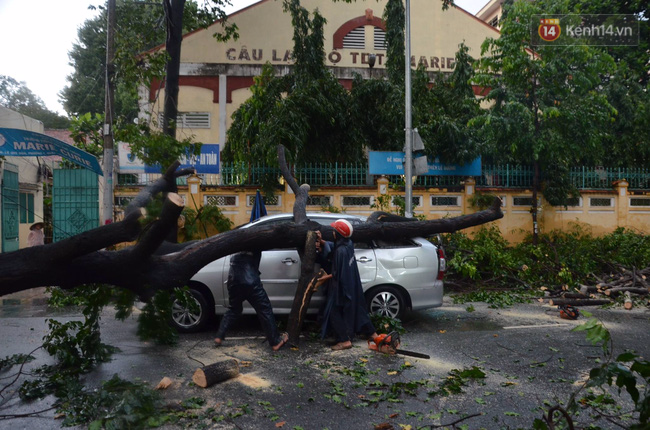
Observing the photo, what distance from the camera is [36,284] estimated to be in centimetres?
379

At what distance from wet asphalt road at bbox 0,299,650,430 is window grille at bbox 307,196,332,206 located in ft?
18.9

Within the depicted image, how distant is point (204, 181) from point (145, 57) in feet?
12.2

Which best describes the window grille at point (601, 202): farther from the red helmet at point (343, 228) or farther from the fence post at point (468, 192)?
the red helmet at point (343, 228)

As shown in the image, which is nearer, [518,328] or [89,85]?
[518,328]

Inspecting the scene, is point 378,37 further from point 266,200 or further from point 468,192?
point 266,200

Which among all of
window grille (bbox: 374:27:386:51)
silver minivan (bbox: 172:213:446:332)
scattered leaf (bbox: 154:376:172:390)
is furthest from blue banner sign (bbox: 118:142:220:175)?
scattered leaf (bbox: 154:376:172:390)

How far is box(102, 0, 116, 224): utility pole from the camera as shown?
11.8m

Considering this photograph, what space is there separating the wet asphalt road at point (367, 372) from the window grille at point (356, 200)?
568cm

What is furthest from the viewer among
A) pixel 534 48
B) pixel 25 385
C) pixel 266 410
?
pixel 534 48

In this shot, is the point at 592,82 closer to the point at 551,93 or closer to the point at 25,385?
the point at 551,93

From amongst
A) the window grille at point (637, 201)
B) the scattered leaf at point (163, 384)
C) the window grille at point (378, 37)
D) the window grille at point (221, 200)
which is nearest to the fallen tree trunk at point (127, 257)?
the scattered leaf at point (163, 384)

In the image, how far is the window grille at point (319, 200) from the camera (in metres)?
13.4

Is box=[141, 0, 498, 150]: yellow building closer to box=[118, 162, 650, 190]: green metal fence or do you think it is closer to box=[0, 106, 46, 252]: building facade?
box=[0, 106, 46, 252]: building facade

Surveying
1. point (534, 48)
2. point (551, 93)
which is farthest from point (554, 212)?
point (534, 48)
